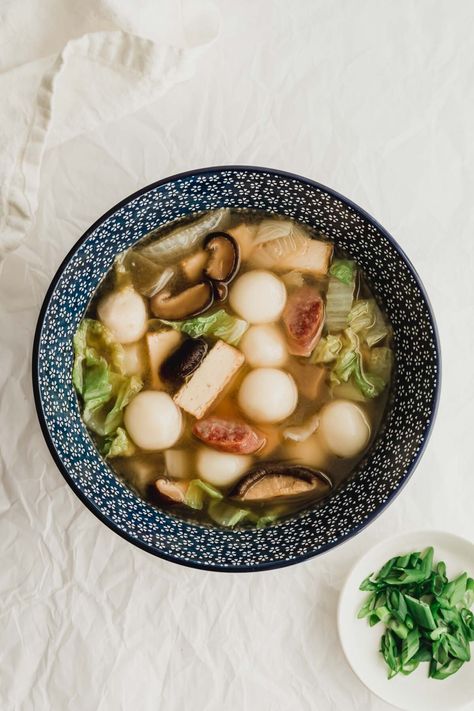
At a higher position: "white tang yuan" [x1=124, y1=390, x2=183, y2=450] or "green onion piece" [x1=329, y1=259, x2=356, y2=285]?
"green onion piece" [x1=329, y1=259, x2=356, y2=285]

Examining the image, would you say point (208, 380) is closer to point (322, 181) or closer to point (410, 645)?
point (322, 181)

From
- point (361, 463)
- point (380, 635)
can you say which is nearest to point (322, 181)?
point (361, 463)

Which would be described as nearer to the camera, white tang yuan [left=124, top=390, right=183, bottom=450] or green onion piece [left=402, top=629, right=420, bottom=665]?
white tang yuan [left=124, top=390, right=183, bottom=450]

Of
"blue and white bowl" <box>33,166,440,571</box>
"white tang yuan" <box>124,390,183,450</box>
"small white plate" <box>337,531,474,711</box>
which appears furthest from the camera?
"small white plate" <box>337,531,474,711</box>

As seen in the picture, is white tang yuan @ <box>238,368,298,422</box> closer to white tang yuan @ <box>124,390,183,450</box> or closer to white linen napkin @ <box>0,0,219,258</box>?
white tang yuan @ <box>124,390,183,450</box>

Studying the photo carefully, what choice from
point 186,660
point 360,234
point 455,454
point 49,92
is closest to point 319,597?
point 186,660

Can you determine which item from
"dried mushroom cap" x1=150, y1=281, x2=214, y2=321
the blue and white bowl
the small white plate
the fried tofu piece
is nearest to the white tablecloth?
the small white plate
